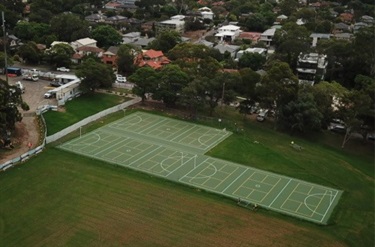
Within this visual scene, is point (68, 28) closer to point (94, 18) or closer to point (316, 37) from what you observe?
point (94, 18)

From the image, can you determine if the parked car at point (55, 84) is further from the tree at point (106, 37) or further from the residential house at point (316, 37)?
the residential house at point (316, 37)

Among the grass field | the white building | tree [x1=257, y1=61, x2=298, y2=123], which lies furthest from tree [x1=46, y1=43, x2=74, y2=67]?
tree [x1=257, y1=61, x2=298, y2=123]

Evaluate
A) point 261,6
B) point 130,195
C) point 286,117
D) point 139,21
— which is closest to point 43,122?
point 130,195

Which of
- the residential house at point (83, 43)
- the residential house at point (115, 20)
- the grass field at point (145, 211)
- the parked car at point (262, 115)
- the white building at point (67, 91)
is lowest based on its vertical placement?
the grass field at point (145, 211)

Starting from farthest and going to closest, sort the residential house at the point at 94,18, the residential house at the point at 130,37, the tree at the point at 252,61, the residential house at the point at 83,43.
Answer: the residential house at the point at 94,18
the residential house at the point at 130,37
the residential house at the point at 83,43
the tree at the point at 252,61

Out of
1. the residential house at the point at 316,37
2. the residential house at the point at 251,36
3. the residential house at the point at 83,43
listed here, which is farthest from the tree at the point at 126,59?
the residential house at the point at 316,37

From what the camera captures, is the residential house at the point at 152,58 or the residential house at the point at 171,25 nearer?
the residential house at the point at 152,58

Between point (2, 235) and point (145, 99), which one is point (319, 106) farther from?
point (2, 235)
